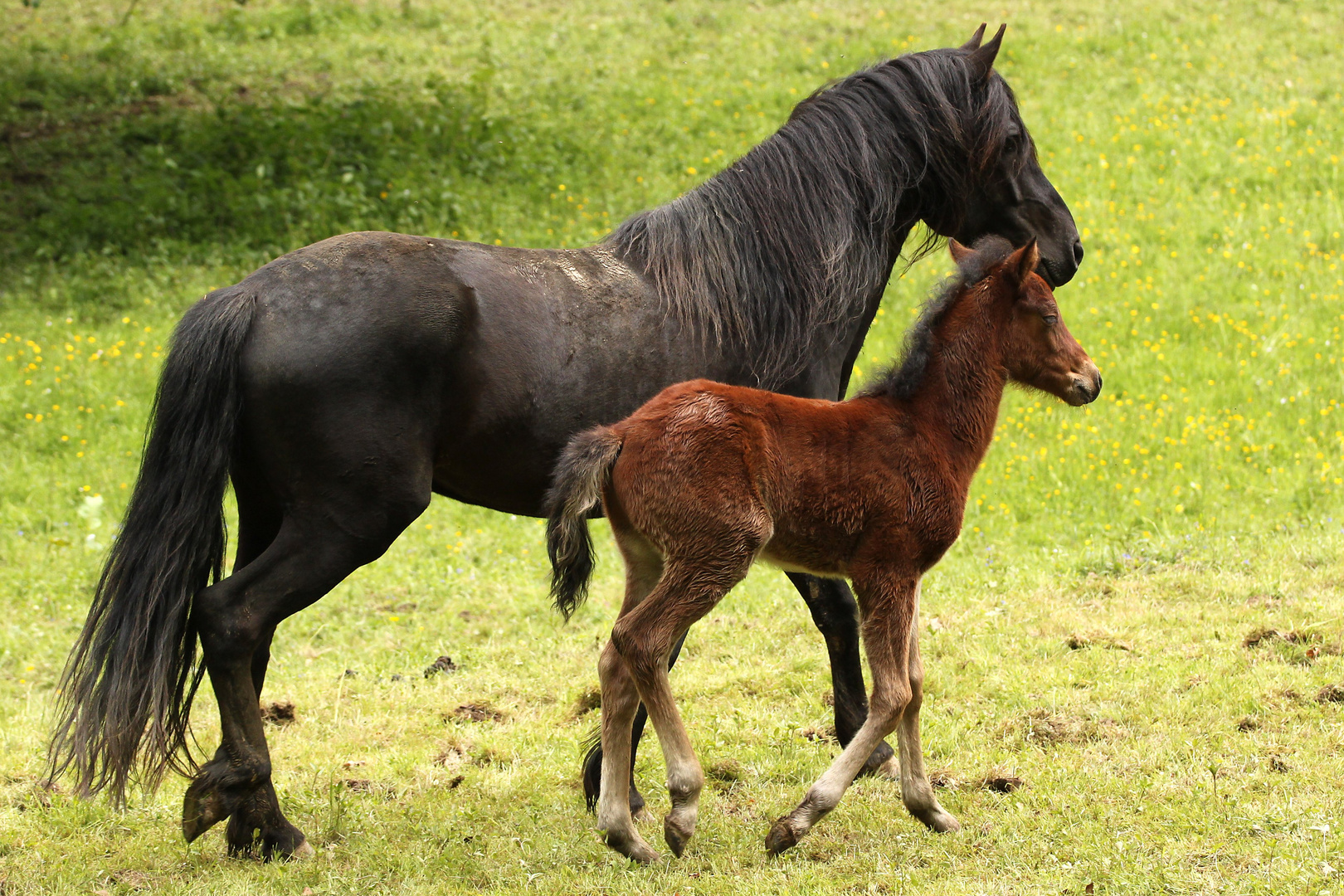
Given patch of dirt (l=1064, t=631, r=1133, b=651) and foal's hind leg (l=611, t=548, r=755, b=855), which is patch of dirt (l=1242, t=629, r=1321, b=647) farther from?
foal's hind leg (l=611, t=548, r=755, b=855)

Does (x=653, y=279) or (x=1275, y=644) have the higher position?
(x=653, y=279)

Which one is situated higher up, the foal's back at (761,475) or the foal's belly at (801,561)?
the foal's back at (761,475)

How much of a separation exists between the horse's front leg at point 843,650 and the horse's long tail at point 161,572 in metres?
2.20

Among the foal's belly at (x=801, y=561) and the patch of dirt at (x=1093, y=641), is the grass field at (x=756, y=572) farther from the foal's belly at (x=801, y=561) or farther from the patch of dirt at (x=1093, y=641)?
the foal's belly at (x=801, y=561)

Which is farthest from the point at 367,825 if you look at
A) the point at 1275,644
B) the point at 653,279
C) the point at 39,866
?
the point at 1275,644

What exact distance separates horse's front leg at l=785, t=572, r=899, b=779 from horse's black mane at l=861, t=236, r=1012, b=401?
0.93 meters

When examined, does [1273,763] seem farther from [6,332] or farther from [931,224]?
[6,332]

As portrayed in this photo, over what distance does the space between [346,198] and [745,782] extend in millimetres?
9046

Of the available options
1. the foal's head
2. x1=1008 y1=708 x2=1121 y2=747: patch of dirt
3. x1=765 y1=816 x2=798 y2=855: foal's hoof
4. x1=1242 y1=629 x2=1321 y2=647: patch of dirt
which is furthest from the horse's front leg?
x1=1242 y1=629 x2=1321 y2=647: patch of dirt

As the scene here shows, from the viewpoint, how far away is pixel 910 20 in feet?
55.2

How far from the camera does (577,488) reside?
3.89 m

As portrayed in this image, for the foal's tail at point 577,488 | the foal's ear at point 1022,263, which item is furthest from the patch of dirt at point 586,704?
the foal's ear at point 1022,263

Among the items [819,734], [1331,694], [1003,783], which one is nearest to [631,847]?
[1003,783]

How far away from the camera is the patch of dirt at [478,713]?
595 cm
